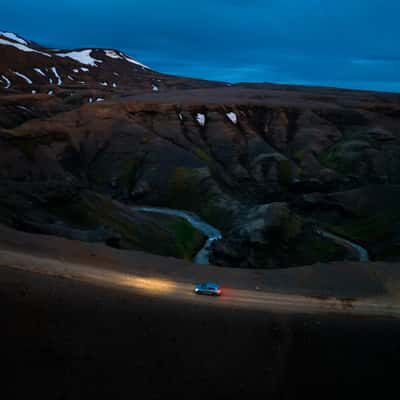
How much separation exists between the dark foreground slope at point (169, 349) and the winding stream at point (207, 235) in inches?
1288

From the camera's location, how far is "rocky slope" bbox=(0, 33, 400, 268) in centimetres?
5509

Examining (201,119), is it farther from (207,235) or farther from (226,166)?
(207,235)

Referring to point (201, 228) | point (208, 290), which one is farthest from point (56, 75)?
point (208, 290)

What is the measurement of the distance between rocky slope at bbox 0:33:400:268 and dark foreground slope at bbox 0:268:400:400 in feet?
61.1

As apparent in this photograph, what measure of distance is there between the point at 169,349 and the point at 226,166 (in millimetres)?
81980

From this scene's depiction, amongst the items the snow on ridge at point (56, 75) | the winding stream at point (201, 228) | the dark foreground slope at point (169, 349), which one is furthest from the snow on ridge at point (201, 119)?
the dark foreground slope at point (169, 349)

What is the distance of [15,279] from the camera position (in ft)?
76.3

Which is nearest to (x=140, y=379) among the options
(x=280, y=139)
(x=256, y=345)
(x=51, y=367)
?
(x=51, y=367)

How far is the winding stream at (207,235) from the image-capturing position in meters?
58.4

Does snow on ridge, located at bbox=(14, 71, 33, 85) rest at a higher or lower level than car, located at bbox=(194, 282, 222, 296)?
higher

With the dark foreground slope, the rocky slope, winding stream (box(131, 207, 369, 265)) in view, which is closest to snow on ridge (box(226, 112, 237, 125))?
the rocky slope

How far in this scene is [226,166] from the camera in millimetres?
99938

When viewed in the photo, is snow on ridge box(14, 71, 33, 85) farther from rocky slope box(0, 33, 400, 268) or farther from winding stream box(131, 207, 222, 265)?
winding stream box(131, 207, 222, 265)

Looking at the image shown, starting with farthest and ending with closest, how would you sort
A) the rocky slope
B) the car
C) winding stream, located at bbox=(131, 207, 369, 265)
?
winding stream, located at bbox=(131, 207, 369, 265) → the rocky slope → the car
